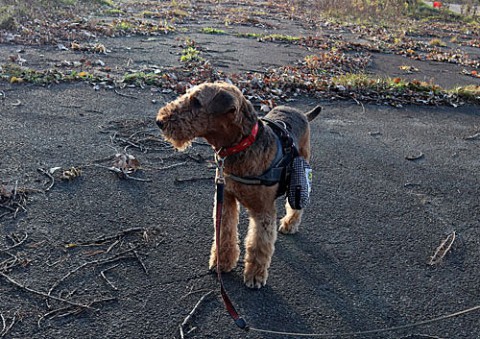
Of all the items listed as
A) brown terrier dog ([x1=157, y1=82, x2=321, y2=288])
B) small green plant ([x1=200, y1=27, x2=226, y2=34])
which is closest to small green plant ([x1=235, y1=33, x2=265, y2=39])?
small green plant ([x1=200, y1=27, x2=226, y2=34])

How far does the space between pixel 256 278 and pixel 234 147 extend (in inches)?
44.3

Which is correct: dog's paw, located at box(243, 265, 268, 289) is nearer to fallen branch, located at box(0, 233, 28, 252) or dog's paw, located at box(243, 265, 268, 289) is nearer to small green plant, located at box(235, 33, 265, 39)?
fallen branch, located at box(0, 233, 28, 252)

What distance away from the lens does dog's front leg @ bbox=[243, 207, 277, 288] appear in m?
3.40

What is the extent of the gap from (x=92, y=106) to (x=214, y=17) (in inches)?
524

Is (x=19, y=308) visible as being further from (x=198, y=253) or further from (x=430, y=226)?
(x=430, y=226)

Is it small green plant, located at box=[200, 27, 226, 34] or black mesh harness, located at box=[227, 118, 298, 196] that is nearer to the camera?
black mesh harness, located at box=[227, 118, 298, 196]

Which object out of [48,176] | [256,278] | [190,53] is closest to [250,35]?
[190,53]

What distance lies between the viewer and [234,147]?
126 inches

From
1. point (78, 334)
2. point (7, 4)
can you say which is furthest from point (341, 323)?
point (7, 4)

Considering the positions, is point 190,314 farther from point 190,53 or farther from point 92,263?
point 190,53

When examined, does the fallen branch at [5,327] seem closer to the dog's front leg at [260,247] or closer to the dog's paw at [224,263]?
the dog's paw at [224,263]

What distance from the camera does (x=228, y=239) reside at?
3.62 metres

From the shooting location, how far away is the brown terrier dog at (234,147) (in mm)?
3025

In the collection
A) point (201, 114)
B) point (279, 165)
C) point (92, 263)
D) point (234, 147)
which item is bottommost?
point (92, 263)
